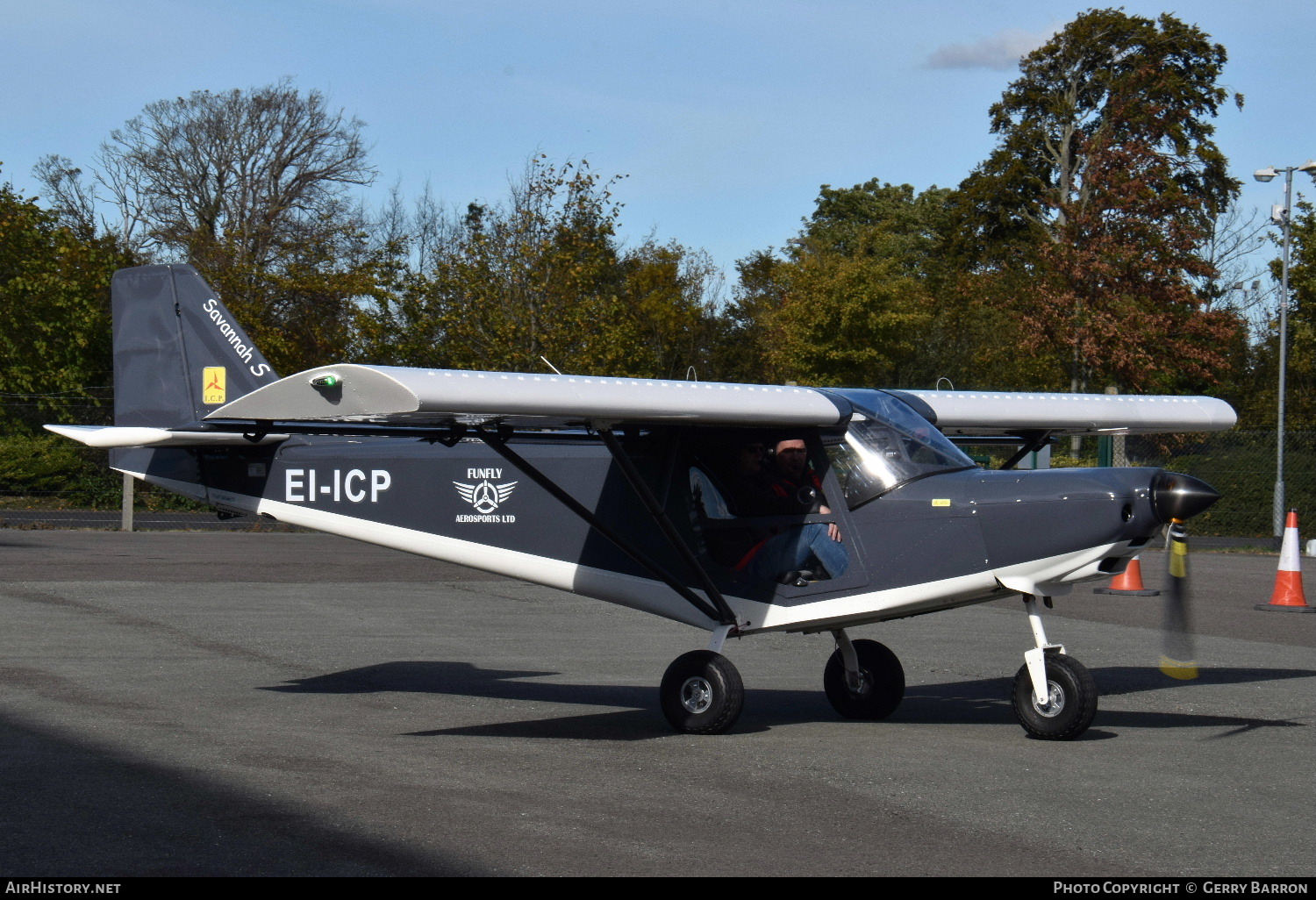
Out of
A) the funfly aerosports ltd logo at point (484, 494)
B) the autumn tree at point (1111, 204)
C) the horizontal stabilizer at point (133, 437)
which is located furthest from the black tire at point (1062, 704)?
the autumn tree at point (1111, 204)

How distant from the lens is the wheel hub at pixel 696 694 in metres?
7.62

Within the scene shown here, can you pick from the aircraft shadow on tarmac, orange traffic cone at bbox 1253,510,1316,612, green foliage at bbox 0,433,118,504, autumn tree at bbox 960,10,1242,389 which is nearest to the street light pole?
autumn tree at bbox 960,10,1242,389

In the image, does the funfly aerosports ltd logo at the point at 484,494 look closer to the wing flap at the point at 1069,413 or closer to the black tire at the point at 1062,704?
the wing flap at the point at 1069,413

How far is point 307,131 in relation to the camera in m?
43.1

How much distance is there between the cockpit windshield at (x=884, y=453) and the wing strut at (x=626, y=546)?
3.53 feet

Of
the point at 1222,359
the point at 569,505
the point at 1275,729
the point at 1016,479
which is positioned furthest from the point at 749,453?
the point at 1222,359

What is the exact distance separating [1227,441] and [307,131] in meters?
30.2

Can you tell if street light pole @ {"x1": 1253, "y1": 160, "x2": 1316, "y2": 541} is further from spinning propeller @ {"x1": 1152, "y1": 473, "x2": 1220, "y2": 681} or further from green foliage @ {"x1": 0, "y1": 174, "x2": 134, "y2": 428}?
green foliage @ {"x1": 0, "y1": 174, "x2": 134, "y2": 428}

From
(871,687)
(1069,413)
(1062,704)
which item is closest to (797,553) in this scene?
(871,687)

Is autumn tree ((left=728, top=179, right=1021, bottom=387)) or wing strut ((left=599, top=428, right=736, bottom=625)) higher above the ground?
autumn tree ((left=728, top=179, right=1021, bottom=387))

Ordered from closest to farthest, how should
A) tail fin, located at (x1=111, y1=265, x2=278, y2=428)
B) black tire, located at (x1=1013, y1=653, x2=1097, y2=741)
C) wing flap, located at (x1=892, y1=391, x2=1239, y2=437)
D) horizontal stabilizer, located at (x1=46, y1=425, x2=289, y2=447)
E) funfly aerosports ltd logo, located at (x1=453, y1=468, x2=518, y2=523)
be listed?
1. black tire, located at (x1=1013, y1=653, x2=1097, y2=741)
2. horizontal stabilizer, located at (x1=46, y1=425, x2=289, y2=447)
3. funfly aerosports ltd logo, located at (x1=453, y1=468, x2=518, y2=523)
4. wing flap, located at (x1=892, y1=391, x2=1239, y2=437)
5. tail fin, located at (x1=111, y1=265, x2=278, y2=428)

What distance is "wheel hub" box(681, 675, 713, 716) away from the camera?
7.62 m

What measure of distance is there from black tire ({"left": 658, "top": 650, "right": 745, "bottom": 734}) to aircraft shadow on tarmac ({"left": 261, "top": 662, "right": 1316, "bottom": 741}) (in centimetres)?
16

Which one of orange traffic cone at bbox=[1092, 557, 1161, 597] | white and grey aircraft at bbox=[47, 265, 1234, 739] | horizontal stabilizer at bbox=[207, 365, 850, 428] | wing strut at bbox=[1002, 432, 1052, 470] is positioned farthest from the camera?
orange traffic cone at bbox=[1092, 557, 1161, 597]
